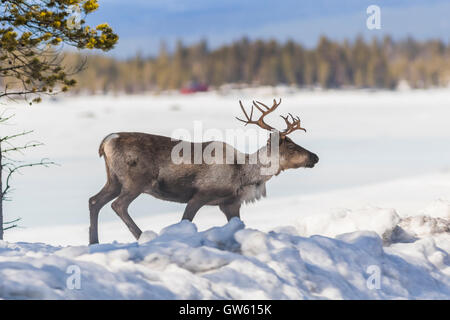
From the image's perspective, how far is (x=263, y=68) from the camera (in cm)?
13538

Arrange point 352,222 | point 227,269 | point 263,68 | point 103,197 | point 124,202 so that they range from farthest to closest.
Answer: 1. point 263,68
2. point 352,222
3. point 103,197
4. point 124,202
5. point 227,269

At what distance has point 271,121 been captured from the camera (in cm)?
4194

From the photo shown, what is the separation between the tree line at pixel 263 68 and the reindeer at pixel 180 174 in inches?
4504

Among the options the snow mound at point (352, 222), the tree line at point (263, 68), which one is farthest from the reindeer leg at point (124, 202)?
the tree line at point (263, 68)

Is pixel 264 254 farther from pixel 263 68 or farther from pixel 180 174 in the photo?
pixel 263 68

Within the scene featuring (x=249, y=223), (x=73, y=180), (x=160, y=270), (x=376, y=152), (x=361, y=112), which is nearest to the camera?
(x=160, y=270)

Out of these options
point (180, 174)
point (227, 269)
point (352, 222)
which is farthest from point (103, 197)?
point (352, 222)

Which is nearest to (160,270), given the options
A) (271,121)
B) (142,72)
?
(271,121)

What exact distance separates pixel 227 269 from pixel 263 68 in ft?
423

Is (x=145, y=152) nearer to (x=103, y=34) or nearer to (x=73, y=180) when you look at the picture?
(x=103, y=34)

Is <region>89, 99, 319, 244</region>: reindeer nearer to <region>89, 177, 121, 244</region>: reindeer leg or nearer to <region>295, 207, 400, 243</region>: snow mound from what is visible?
<region>89, 177, 121, 244</region>: reindeer leg

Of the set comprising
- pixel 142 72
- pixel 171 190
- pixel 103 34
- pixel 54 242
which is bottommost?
pixel 54 242

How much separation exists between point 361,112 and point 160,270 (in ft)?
163

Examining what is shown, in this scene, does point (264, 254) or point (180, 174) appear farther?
point (180, 174)
